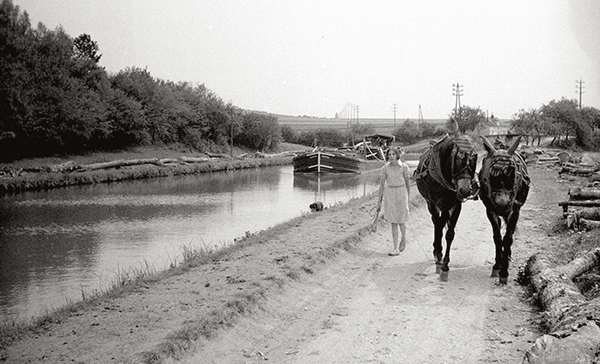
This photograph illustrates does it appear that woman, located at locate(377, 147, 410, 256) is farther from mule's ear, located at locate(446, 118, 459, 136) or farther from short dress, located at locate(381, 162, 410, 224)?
mule's ear, located at locate(446, 118, 459, 136)

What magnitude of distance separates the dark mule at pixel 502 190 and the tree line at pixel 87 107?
1952 cm

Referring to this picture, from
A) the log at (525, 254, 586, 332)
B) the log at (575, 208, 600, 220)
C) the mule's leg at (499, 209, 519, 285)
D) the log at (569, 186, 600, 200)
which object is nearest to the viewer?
the log at (525, 254, 586, 332)

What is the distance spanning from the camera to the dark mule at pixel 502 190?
24.2 feet

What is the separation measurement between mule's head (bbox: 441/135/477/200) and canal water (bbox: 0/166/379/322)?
6132 mm

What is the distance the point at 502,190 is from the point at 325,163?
40579mm

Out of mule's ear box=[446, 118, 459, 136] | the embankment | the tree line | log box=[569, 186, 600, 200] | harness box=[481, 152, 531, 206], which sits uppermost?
the tree line

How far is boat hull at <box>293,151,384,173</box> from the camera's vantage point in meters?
47.5

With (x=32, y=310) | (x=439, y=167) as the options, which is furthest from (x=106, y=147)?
(x=439, y=167)

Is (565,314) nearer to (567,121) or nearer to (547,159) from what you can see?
(547,159)

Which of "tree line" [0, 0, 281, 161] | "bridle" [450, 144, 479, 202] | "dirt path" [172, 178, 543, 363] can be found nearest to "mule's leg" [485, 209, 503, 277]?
"dirt path" [172, 178, 543, 363]

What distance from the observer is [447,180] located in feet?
26.5

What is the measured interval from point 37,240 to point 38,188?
16.3 meters

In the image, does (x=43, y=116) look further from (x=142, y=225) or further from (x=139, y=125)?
(x=142, y=225)

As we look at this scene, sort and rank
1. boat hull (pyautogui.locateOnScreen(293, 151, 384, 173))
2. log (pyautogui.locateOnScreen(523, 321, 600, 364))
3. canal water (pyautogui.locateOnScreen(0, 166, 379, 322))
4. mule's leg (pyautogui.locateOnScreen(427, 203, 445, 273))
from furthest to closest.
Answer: boat hull (pyautogui.locateOnScreen(293, 151, 384, 173)) < canal water (pyautogui.locateOnScreen(0, 166, 379, 322)) < mule's leg (pyautogui.locateOnScreen(427, 203, 445, 273)) < log (pyautogui.locateOnScreen(523, 321, 600, 364))
